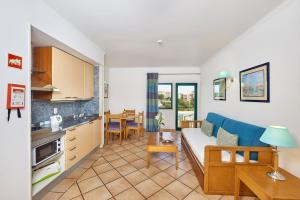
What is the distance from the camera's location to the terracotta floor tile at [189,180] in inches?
79.0

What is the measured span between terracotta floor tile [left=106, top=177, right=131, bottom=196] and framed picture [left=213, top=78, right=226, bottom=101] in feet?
8.66

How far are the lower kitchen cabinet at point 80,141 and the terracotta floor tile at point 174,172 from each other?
1.59 metres

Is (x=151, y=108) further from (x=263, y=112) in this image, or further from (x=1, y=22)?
(x=1, y=22)

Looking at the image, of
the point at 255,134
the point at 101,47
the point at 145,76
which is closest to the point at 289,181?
the point at 255,134

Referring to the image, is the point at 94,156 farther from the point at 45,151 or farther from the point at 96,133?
the point at 45,151

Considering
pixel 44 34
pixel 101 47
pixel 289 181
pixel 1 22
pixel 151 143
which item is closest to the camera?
pixel 1 22

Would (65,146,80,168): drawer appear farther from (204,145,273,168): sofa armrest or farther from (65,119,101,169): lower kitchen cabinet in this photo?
(204,145,273,168): sofa armrest

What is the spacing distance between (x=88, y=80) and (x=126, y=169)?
80.6 inches

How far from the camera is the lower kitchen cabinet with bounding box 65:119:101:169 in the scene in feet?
7.26

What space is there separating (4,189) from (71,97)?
5.09 ft

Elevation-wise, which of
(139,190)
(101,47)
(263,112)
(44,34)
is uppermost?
(101,47)

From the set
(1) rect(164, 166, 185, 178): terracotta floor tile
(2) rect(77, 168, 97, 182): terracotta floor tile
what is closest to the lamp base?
(1) rect(164, 166, 185, 178): terracotta floor tile

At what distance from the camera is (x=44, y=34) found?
171 centimetres

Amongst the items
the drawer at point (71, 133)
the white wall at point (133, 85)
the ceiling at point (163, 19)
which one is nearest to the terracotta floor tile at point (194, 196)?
the drawer at point (71, 133)
